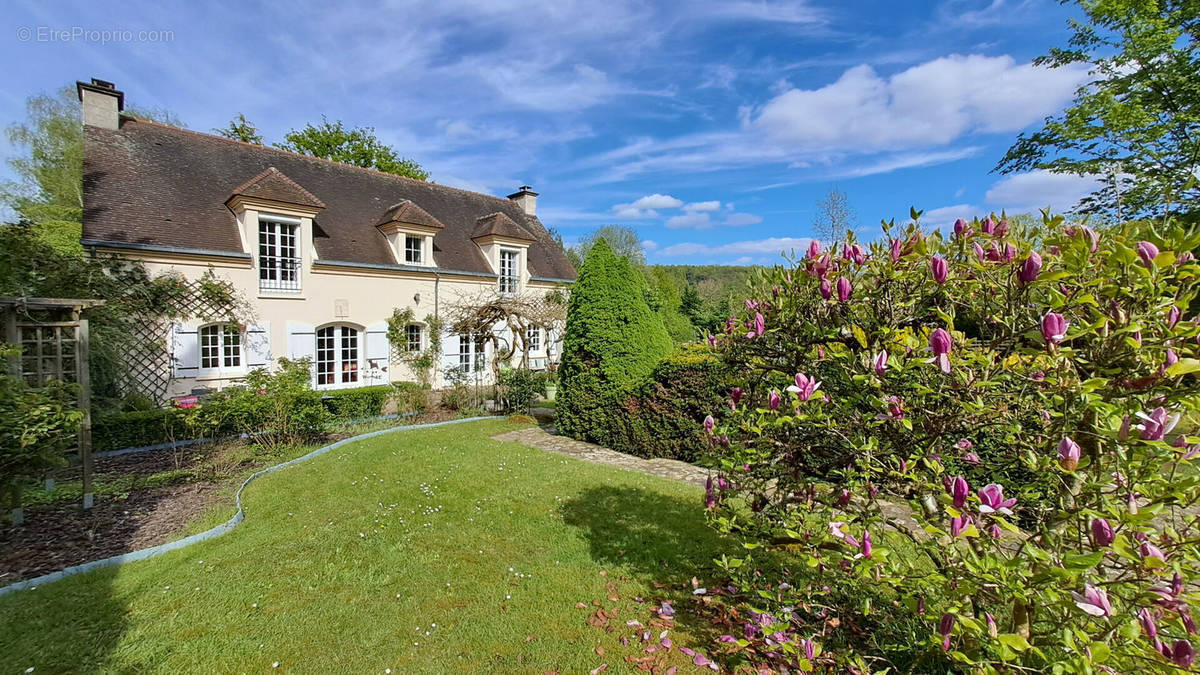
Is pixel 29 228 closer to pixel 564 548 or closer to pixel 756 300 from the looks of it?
pixel 564 548

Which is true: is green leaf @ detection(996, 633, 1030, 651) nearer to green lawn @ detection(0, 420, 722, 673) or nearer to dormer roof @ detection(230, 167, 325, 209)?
green lawn @ detection(0, 420, 722, 673)

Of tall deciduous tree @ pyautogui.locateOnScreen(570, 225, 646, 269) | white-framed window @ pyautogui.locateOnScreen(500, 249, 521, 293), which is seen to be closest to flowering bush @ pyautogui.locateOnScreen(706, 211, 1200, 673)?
white-framed window @ pyautogui.locateOnScreen(500, 249, 521, 293)

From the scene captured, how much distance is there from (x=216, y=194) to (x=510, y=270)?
343 inches

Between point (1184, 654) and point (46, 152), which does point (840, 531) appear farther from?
point (46, 152)

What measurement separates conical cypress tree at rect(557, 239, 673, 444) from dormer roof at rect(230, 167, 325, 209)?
325 inches

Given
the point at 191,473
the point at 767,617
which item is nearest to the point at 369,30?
the point at 191,473

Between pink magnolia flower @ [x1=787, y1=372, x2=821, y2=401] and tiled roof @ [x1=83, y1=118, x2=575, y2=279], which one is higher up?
tiled roof @ [x1=83, y1=118, x2=575, y2=279]

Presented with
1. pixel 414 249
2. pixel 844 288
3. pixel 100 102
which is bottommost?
pixel 844 288

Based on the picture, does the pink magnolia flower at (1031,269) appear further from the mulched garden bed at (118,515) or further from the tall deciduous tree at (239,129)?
the tall deciduous tree at (239,129)

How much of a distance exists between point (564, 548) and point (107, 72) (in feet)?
54.7

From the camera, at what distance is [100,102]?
487 inches

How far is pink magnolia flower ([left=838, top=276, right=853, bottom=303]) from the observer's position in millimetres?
2422

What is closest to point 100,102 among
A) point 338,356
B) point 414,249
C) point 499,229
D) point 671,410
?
point 414,249

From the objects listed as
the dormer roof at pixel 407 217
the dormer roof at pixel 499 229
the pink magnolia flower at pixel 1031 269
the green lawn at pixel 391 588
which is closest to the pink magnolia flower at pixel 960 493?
the pink magnolia flower at pixel 1031 269
